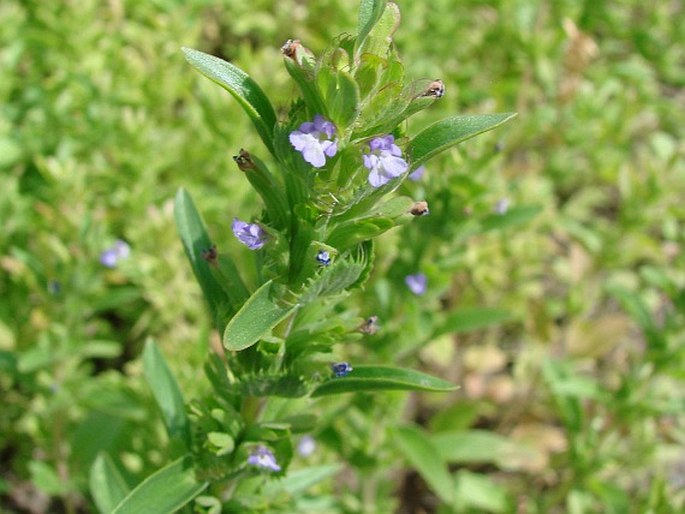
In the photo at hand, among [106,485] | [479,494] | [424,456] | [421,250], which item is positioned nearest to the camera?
[106,485]

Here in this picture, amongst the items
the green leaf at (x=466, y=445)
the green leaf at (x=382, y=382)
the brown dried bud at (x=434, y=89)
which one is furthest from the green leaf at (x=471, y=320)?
the brown dried bud at (x=434, y=89)

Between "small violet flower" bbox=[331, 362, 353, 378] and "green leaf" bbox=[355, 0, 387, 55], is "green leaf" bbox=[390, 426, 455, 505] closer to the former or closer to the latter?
"small violet flower" bbox=[331, 362, 353, 378]

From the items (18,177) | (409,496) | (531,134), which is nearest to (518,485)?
(409,496)

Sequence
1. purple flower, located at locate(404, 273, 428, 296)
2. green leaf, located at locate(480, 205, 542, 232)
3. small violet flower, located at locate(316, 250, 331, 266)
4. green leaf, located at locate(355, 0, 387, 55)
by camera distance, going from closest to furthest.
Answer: green leaf, located at locate(355, 0, 387, 55) → small violet flower, located at locate(316, 250, 331, 266) → purple flower, located at locate(404, 273, 428, 296) → green leaf, located at locate(480, 205, 542, 232)

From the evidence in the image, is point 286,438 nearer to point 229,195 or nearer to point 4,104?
point 229,195

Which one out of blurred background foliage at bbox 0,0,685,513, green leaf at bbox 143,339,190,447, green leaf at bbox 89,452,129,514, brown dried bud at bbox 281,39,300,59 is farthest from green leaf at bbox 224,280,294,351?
blurred background foliage at bbox 0,0,685,513

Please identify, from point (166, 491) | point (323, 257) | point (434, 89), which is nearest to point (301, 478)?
point (166, 491)

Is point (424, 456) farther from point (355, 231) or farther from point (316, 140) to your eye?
point (316, 140)
